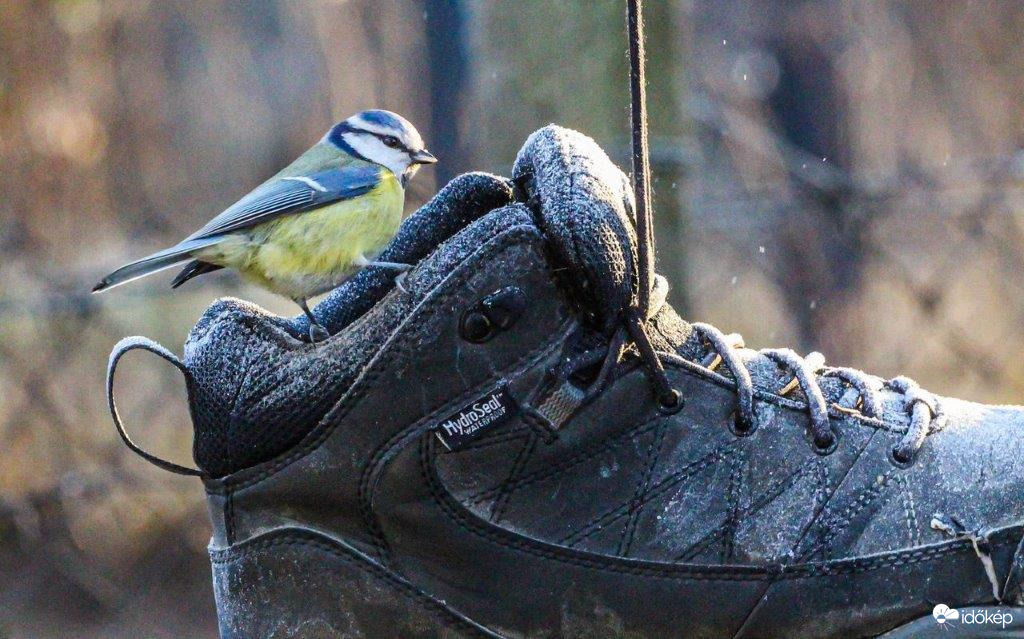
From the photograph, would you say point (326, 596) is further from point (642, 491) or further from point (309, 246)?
point (309, 246)

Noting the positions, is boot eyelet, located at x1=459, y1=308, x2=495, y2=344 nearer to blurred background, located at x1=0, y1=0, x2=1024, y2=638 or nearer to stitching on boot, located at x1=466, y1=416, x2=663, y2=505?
stitching on boot, located at x1=466, y1=416, x2=663, y2=505

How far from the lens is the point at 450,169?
9.50 feet

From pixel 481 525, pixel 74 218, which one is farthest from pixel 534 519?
pixel 74 218

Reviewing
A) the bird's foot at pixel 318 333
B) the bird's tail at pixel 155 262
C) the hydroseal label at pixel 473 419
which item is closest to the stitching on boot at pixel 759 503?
the hydroseal label at pixel 473 419

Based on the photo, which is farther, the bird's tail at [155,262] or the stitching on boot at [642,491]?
the bird's tail at [155,262]

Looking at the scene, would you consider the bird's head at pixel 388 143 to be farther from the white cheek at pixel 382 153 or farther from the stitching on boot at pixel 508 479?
the stitching on boot at pixel 508 479

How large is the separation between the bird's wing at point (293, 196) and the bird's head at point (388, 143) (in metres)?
0.07

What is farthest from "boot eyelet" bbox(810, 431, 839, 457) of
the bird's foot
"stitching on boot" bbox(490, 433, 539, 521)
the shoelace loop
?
the bird's foot

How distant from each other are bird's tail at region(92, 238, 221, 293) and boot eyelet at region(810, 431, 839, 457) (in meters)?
0.90

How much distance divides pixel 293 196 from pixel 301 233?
75 millimetres

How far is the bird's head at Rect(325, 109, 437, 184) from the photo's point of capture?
1860 millimetres

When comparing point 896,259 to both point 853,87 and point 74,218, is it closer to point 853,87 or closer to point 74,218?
point 853,87

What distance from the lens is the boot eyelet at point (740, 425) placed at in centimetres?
108

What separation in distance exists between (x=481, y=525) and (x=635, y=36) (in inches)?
18.2
